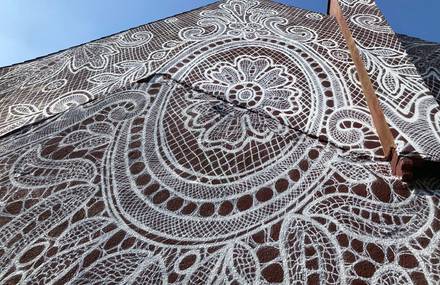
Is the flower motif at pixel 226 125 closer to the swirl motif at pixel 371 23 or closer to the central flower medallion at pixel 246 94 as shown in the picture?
the central flower medallion at pixel 246 94

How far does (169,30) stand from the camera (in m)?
2.76

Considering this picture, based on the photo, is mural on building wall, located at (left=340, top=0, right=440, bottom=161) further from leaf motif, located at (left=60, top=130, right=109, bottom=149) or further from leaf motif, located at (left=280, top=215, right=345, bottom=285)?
leaf motif, located at (left=60, top=130, right=109, bottom=149)

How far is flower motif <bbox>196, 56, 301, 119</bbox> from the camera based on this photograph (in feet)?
6.47

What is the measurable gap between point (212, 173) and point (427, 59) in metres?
1.52

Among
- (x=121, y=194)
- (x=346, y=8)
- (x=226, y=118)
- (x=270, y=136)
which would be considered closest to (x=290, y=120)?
(x=270, y=136)

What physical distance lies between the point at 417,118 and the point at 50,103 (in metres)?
1.73

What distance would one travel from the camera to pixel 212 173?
5.47 feet

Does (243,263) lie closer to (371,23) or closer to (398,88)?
(398,88)

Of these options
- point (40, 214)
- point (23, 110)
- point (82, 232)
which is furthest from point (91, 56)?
point (82, 232)

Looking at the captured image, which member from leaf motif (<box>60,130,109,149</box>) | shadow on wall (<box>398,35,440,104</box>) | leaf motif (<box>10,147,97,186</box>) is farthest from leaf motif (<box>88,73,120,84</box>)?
shadow on wall (<box>398,35,440,104</box>)

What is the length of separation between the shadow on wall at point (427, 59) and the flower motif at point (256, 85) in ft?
2.20

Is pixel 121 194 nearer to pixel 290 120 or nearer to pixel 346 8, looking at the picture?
pixel 290 120

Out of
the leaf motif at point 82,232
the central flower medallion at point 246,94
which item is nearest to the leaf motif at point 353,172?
the central flower medallion at point 246,94

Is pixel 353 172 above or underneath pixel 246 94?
underneath
